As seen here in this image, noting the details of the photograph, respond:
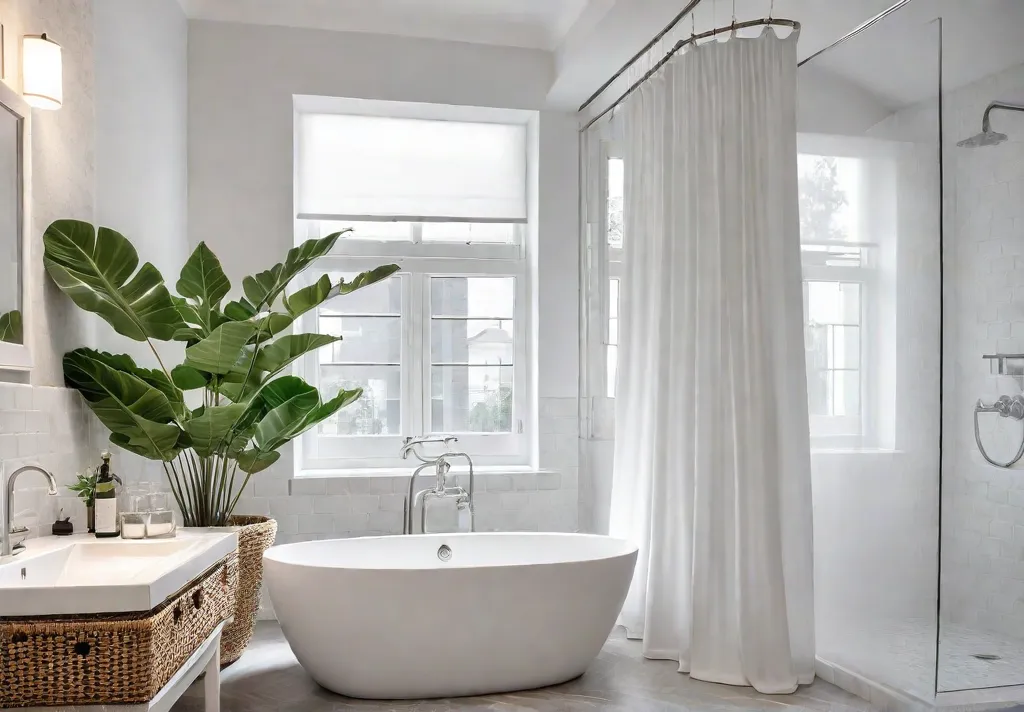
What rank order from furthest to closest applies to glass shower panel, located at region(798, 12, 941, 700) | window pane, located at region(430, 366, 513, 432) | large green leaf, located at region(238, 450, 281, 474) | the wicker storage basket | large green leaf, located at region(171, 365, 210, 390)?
window pane, located at region(430, 366, 513, 432)
large green leaf, located at region(238, 450, 281, 474)
large green leaf, located at region(171, 365, 210, 390)
glass shower panel, located at region(798, 12, 941, 700)
the wicker storage basket

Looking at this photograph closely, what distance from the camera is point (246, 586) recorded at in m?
3.60

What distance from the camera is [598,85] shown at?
15.3ft

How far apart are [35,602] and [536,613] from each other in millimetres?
1812

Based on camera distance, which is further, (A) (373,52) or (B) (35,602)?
(A) (373,52)

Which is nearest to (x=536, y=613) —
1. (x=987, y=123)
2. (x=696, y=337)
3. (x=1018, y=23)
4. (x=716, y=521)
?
(x=716, y=521)

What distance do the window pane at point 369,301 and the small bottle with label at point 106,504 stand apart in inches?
81.3

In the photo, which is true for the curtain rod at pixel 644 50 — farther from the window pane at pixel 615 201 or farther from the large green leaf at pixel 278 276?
the large green leaf at pixel 278 276

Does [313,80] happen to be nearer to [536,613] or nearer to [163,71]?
[163,71]

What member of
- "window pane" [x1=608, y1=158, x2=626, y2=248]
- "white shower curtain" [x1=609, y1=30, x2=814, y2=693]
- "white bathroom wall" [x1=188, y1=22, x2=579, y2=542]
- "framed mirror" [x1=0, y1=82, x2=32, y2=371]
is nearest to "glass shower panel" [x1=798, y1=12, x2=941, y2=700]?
"white shower curtain" [x1=609, y1=30, x2=814, y2=693]

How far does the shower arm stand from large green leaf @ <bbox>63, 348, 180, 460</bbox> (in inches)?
135

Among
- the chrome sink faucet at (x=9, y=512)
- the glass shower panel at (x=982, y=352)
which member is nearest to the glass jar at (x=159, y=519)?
the chrome sink faucet at (x=9, y=512)

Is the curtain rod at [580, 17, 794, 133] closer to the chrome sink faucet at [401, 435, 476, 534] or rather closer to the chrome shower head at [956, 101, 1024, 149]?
the chrome shower head at [956, 101, 1024, 149]

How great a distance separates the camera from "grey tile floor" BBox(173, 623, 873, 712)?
3172 millimetres

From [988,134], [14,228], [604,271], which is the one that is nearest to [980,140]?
[988,134]
